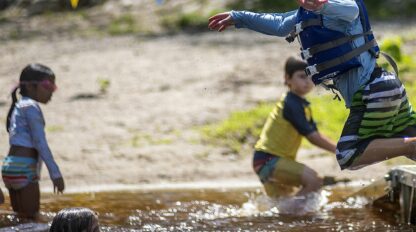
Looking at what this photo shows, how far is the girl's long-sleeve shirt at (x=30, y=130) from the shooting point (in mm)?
6879

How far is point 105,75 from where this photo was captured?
494 inches

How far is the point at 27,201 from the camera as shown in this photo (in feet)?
22.8

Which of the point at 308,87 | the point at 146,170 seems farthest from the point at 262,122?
the point at 308,87

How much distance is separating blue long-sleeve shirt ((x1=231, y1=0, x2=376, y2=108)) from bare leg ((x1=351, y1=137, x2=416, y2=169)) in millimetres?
341

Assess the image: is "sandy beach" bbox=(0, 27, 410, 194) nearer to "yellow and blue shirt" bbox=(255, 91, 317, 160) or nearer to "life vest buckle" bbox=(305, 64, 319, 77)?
"yellow and blue shirt" bbox=(255, 91, 317, 160)

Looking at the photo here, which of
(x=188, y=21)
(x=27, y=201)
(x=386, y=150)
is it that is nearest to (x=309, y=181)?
(x=386, y=150)

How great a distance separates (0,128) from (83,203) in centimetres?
292

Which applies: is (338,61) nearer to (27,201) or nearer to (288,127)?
(288,127)

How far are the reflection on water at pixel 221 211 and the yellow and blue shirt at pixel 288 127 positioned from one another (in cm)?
44

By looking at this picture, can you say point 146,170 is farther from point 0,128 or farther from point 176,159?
point 0,128

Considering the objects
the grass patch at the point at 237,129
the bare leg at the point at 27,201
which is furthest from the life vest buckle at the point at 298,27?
the grass patch at the point at 237,129

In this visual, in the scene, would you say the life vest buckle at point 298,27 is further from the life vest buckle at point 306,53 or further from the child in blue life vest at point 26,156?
the child in blue life vest at point 26,156

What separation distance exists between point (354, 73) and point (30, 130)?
2.66m

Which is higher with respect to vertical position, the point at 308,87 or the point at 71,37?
the point at 308,87
